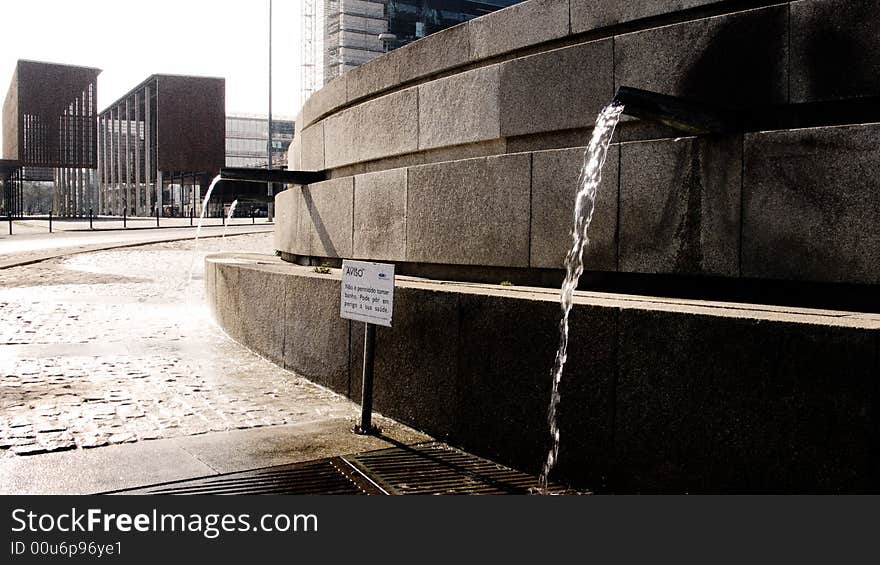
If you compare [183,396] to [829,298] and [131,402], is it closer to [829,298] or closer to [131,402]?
[131,402]

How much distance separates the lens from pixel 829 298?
5.11 m

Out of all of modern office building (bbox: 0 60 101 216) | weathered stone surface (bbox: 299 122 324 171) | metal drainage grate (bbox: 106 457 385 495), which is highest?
modern office building (bbox: 0 60 101 216)

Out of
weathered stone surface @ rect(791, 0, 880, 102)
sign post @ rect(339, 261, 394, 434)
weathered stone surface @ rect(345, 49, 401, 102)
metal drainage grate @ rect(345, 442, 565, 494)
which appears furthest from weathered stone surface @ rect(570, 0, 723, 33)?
metal drainage grate @ rect(345, 442, 565, 494)

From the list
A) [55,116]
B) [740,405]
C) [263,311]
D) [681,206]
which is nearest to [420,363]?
[681,206]

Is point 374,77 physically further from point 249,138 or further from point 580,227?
point 249,138

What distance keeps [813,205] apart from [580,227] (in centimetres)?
181

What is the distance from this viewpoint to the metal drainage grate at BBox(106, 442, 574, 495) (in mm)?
5059

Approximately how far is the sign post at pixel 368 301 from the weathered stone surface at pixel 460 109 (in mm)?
1939

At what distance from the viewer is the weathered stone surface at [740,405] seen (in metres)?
3.79

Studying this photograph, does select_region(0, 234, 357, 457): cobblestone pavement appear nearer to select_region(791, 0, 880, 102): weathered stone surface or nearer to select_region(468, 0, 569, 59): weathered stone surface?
select_region(468, 0, 569, 59): weathered stone surface

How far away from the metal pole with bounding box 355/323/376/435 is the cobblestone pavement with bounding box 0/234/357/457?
0.74 metres

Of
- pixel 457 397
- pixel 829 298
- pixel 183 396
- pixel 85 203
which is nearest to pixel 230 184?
pixel 183 396

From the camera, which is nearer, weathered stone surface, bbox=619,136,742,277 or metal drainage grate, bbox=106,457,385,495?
metal drainage grate, bbox=106,457,385,495

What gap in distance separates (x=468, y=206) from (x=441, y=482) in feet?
9.74
